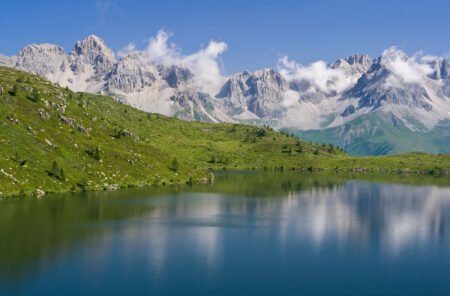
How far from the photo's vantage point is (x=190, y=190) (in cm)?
17825

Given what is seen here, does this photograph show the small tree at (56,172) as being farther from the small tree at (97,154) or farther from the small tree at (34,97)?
the small tree at (34,97)

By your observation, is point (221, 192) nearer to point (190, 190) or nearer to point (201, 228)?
point (190, 190)

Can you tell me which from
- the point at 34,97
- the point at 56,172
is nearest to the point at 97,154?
the point at 56,172

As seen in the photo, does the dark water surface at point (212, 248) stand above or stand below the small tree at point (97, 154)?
below

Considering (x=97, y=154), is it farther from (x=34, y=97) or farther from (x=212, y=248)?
(x=212, y=248)

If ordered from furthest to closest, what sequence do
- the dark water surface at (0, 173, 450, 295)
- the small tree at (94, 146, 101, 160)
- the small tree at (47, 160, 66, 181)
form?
1. the small tree at (94, 146, 101, 160)
2. the small tree at (47, 160, 66, 181)
3. the dark water surface at (0, 173, 450, 295)

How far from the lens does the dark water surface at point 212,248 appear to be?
65.3 metres

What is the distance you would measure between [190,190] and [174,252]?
96.7 meters

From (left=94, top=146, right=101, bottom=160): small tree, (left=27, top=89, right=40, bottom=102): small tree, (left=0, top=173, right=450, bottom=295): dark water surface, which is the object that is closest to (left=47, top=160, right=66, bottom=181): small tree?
(left=0, top=173, right=450, bottom=295): dark water surface

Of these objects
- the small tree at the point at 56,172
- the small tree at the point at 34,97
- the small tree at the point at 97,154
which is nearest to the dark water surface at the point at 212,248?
the small tree at the point at 56,172

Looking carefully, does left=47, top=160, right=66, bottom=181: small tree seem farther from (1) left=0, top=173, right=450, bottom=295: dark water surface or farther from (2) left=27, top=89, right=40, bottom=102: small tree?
(2) left=27, top=89, right=40, bottom=102: small tree

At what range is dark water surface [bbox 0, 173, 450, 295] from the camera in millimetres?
65312

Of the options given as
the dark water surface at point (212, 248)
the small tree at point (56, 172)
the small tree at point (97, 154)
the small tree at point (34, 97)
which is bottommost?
the dark water surface at point (212, 248)

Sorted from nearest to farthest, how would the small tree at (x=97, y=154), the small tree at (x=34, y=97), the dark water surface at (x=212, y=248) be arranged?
the dark water surface at (x=212, y=248)
the small tree at (x=97, y=154)
the small tree at (x=34, y=97)
